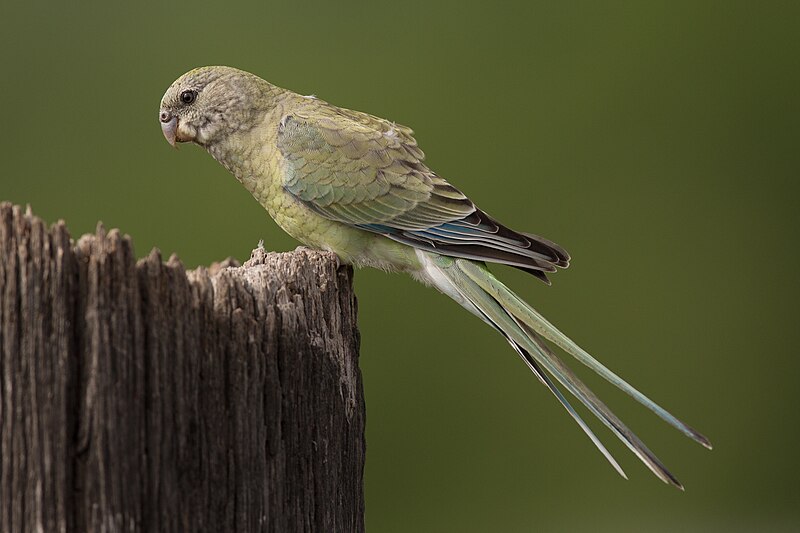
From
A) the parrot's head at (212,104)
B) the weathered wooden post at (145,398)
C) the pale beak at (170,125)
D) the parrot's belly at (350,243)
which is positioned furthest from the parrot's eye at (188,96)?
the weathered wooden post at (145,398)

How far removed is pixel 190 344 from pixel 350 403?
67 cm

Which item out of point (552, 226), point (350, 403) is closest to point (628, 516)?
point (552, 226)

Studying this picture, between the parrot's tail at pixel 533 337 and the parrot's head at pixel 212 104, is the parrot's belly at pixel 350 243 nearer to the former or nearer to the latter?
the parrot's tail at pixel 533 337

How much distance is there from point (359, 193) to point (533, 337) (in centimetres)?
96

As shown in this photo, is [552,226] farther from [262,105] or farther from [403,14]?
[262,105]

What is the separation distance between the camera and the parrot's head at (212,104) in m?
4.12

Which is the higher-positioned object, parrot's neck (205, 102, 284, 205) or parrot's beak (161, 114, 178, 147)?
parrot's beak (161, 114, 178, 147)

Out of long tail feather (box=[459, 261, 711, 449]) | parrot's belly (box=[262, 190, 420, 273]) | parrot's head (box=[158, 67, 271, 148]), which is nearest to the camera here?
long tail feather (box=[459, 261, 711, 449])

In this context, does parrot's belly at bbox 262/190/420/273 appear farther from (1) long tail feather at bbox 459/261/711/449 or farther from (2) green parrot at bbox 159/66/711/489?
(1) long tail feather at bbox 459/261/711/449

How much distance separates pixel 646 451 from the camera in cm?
259

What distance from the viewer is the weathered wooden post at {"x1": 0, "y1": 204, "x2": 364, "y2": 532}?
5.73ft

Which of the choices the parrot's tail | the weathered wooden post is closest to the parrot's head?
the parrot's tail

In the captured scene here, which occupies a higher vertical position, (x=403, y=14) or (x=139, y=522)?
(x=403, y=14)

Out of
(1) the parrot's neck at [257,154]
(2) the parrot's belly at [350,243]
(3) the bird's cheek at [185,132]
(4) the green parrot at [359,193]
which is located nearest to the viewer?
(4) the green parrot at [359,193]
